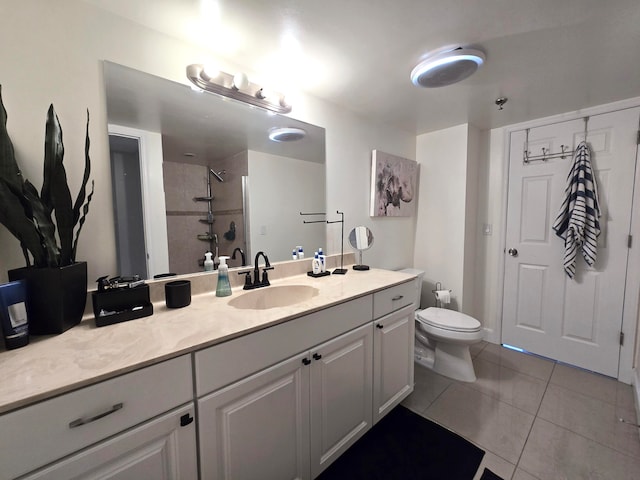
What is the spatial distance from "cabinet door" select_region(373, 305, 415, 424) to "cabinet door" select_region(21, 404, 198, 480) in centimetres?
98

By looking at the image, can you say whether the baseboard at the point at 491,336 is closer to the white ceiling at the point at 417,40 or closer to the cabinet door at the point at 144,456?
the white ceiling at the point at 417,40

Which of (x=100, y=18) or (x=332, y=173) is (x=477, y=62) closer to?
(x=332, y=173)

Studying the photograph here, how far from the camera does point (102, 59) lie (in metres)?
1.08

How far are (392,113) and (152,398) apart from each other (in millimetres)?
2338

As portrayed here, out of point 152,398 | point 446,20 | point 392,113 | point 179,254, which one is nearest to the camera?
point 152,398

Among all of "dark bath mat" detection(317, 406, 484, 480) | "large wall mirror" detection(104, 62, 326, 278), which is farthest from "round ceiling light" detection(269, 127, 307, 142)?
"dark bath mat" detection(317, 406, 484, 480)

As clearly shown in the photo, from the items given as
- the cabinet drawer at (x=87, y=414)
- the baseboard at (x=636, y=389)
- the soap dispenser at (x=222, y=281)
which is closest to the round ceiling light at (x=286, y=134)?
the soap dispenser at (x=222, y=281)

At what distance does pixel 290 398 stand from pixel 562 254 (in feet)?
8.36

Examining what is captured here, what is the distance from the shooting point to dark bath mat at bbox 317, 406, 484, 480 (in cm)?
131

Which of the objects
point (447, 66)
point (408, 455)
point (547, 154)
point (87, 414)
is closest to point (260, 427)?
point (87, 414)

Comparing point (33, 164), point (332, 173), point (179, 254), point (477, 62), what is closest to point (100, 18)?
point (33, 164)

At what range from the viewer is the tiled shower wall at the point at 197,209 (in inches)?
51.2

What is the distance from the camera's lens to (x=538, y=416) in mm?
1675

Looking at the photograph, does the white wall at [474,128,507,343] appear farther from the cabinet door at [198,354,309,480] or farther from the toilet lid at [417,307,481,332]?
the cabinet door at [198,354,309,480]
